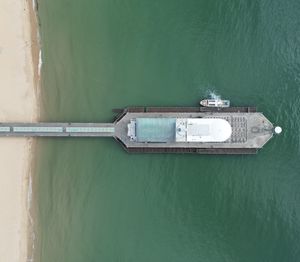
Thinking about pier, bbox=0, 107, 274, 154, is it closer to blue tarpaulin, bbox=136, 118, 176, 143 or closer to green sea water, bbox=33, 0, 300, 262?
blue tarpaulin, bbox=136, 118, 176, 143

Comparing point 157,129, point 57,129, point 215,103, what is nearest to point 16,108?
point 57,129

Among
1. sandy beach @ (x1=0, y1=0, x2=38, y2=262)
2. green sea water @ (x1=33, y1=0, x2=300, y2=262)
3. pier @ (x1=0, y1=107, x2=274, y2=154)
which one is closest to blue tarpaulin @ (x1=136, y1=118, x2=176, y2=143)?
pier @ (x1=0, y1=107, x2=274, y2=154)

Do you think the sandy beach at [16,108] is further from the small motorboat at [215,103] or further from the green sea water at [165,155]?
the small motorboat at [215,103]

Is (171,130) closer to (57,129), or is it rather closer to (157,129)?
(157,129)

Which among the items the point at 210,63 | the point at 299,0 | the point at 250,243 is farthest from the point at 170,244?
the point at 299,0

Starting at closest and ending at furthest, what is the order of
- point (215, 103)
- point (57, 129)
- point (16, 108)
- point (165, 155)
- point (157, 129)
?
point (157, 129) → point (215, 103) → point (165, 155) → point (57, 129) → point (16, 108)
